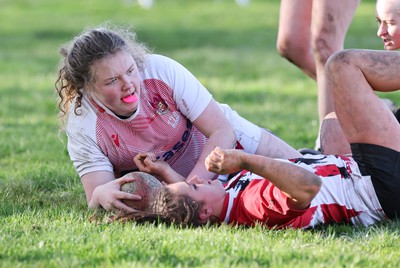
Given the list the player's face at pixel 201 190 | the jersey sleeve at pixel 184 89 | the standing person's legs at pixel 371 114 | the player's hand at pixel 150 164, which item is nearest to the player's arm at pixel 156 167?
the player's hand at pixel 150 164

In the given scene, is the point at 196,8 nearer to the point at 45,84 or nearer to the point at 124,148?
the point at 45,84

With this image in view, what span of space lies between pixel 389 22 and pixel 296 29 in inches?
63.1

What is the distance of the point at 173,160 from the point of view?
207 inches

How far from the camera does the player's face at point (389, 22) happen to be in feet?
15.9

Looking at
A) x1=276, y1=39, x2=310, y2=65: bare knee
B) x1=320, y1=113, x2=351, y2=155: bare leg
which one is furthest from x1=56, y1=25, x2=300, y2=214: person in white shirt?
x1=276, y1=39, x2=310, y2=65: bare knee

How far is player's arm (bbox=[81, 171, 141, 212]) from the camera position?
15.2ft

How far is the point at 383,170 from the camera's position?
176 inches

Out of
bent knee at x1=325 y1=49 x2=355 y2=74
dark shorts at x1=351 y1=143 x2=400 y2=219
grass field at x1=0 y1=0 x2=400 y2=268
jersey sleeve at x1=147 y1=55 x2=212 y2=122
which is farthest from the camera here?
jersey sleeve at x1=147 y1=55 x2=212 y2=122

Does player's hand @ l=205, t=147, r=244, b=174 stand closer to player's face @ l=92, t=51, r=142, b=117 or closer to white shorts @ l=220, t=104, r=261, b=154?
player's face @ l=92, t=51, r=142, b=117

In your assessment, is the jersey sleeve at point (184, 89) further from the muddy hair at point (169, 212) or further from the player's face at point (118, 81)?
the muddy hair at point (169, 212)

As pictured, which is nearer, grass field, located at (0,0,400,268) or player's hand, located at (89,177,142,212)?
grass field, located at (0,0,400,268)

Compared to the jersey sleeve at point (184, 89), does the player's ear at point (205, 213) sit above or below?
below

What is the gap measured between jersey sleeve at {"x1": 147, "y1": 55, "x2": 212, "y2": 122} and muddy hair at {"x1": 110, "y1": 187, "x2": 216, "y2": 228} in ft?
2.44

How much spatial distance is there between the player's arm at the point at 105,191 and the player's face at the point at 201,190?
247 mm
